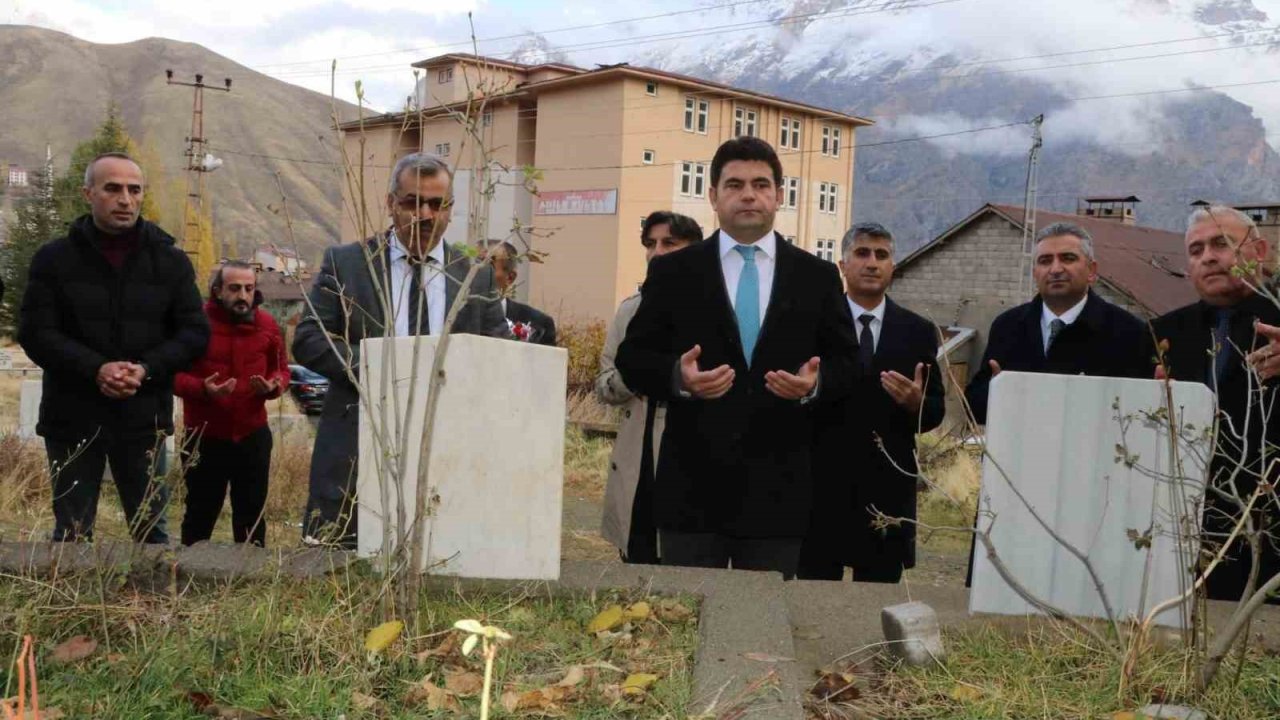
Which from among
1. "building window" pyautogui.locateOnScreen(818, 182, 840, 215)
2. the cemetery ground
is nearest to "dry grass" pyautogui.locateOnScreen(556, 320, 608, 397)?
the cemetery ground

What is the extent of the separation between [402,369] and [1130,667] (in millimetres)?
2257

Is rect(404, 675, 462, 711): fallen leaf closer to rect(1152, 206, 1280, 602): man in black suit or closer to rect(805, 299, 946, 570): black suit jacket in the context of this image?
rect(805, 299, 946, 570): black suit jacket

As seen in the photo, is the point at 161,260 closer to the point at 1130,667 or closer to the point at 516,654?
the point at 516,654

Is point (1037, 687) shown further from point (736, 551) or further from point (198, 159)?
point (198, 159)

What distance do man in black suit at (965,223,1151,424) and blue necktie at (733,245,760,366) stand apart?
41.8 inches

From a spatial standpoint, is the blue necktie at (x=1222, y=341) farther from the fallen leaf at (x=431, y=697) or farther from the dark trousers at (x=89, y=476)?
the dark trousers at (x=89, y=476)

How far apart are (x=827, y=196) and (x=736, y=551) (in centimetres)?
5095

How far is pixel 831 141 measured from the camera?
→ 54031 mm

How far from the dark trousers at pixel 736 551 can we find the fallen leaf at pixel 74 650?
5.95ft

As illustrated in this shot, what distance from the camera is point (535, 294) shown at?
163 ft

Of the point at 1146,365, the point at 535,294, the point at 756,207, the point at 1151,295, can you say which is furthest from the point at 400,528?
the point at 535,294

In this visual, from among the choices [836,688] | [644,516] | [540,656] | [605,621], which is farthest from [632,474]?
[836,688]

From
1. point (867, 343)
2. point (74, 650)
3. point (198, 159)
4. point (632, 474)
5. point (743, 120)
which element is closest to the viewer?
point (74, 650)

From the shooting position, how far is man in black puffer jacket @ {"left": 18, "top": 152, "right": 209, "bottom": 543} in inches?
188
